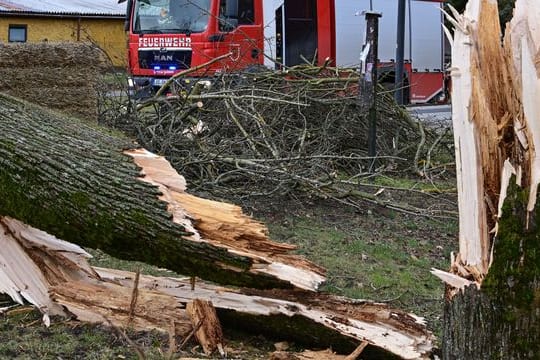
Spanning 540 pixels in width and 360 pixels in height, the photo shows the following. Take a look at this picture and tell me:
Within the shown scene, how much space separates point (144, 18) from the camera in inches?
575

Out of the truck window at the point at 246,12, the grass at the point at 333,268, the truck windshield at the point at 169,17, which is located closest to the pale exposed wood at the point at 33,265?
the grass at the point at 333,268

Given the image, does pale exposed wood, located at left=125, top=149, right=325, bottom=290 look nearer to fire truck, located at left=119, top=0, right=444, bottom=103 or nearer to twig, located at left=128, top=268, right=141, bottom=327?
twig, located at left=128, top=268, right=141, bottom=327

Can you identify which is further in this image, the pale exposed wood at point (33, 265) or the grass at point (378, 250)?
the grass at point (378, 250)

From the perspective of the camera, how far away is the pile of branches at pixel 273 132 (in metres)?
7.08

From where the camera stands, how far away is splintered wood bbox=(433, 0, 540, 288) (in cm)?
294

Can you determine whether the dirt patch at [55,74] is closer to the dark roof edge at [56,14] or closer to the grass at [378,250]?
the grass at [378,250]

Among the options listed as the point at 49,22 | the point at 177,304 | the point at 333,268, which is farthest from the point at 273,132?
the point at 49,22

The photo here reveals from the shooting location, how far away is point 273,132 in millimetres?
8062

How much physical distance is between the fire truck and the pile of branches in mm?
884

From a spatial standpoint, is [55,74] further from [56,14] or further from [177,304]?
[56,14]

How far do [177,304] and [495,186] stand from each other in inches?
75.1

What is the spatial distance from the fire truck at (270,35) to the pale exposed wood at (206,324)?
548cm

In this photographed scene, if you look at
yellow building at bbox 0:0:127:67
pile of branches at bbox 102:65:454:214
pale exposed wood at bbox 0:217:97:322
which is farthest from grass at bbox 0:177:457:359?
yellow building at bbox 0:0:127:67

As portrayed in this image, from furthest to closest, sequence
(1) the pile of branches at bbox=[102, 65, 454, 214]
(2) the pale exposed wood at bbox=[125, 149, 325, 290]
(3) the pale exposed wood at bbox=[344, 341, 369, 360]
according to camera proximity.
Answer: (1) the pile of branches at bbox=[102, 65, 454, 214], (2) the pale exposed wood at bbox=[125, 149, 325, 290], (3) the pale exposed wood at bbox=[344, 341, 369, 360]
